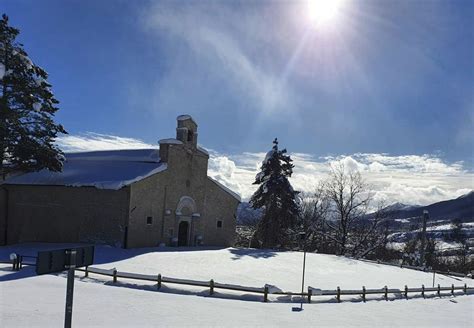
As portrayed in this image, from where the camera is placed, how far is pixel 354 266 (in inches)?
1204

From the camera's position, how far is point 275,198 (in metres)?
39.6

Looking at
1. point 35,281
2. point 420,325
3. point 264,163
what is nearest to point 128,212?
point 35,281

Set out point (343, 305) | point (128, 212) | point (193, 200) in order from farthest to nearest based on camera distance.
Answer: point (193, 200) < point (128, 212) < point (343, 305)

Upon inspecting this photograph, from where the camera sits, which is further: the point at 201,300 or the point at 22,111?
the point at 22,111

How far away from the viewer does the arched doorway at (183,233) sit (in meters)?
34.3

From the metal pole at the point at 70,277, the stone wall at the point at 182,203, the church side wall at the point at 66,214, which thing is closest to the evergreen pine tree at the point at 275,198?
the stone wall at the point at 182,203

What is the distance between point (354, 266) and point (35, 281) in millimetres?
21664

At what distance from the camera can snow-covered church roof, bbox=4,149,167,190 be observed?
29.5m

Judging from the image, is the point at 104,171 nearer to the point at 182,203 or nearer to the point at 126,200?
the point at 126,200

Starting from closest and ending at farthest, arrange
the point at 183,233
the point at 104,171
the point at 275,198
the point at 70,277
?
the point at 70,277
the point at 104,171
the point at 183,233
the point at 275,198

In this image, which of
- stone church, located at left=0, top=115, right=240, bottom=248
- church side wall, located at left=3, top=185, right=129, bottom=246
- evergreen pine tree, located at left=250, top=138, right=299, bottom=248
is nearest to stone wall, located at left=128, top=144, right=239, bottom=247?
stone church, located at left=0, top=115, right=240, bottom=248

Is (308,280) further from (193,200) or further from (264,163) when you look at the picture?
(264,163)

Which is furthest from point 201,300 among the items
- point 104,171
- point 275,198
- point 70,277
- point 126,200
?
point 275,198

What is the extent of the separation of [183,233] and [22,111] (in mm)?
14980
